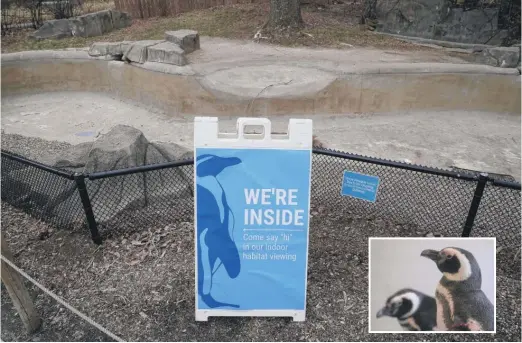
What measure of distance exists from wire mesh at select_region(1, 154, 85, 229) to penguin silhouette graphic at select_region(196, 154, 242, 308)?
160 centimetres

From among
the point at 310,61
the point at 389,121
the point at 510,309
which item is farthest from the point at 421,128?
the point at 510,309

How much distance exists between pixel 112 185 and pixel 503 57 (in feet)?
21.8

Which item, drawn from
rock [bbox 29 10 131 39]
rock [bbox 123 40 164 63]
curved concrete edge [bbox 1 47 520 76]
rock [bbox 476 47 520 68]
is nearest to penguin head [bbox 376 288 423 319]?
curved concrete edge [bbox 1 47 520 76]

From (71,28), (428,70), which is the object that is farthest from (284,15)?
(71,28)

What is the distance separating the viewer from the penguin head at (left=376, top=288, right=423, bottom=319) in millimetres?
2447

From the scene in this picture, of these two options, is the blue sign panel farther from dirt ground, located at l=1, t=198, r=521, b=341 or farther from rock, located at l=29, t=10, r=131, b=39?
rock, located at l=29, t=10, r=131, b=39

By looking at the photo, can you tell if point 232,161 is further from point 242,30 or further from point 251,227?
point 242,30

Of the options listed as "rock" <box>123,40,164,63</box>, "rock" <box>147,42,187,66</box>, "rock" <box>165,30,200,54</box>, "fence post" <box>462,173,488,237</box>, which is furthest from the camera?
"rock" <box>165,30,200,54</box>

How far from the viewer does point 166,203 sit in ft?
12.9

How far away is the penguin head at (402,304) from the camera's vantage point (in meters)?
2.45

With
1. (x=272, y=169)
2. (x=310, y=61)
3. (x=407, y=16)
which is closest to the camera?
(x=272, y=169)

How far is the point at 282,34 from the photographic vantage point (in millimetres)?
9969

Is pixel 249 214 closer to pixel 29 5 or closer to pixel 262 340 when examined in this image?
pixel 262 340

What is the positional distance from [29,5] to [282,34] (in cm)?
705
